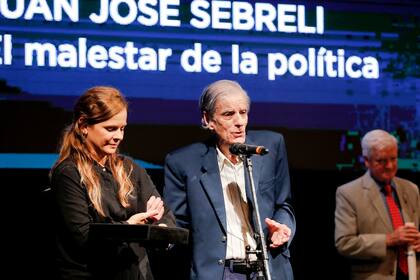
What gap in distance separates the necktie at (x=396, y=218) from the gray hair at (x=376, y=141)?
10.2 inches

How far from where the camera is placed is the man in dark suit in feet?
11.0

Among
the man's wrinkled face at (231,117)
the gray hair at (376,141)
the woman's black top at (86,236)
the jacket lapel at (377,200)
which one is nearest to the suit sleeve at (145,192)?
the woman's black top at (86,236)

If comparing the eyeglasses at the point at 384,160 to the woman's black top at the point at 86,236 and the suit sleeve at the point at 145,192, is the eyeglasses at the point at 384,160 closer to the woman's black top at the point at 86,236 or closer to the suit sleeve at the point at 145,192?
the suit sleeve at the point at 145,192

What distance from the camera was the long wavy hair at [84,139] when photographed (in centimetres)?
295

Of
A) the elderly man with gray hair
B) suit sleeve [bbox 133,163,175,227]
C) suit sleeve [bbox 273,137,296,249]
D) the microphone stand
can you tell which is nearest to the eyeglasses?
the elderly man with gray hair

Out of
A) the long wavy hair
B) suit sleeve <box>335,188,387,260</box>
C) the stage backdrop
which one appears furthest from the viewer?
the stage backdrop

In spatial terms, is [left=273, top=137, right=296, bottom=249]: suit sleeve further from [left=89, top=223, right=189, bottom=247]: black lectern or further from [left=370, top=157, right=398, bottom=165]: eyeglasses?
[left=370, top=157, right=398, bottom=165]: eyeglasses

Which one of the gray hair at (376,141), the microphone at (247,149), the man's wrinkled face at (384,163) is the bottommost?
the man's wrinkled face at (384,163)

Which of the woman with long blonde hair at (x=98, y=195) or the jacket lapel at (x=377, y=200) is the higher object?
the woman with long blonde hair at (x=98, y=195)

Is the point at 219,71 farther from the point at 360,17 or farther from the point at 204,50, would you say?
the point at 360,17

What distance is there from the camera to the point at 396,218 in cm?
463

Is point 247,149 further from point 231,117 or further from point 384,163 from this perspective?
point 384,163

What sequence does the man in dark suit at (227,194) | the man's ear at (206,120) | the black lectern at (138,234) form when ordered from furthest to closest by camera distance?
the man's ear at (206,120)
the man in dark suit at (227,194)
the black lectern at (138,234)

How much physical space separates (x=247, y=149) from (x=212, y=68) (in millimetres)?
1896
